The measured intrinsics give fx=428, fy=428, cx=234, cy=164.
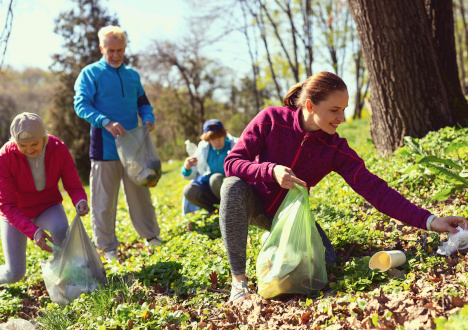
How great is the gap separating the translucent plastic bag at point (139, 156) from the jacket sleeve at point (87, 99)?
0.28 meters

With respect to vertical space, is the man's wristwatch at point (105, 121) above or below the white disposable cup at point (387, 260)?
above

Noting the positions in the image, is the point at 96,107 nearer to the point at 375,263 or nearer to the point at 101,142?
the point at 101,142

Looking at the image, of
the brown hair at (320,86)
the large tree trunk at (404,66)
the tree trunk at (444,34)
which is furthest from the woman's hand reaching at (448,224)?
the tree trunk at (444,34)

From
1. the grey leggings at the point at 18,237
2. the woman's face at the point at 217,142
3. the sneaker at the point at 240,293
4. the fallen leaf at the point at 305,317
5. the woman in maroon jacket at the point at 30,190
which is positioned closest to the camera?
the fallen leaf at the point at 305,317

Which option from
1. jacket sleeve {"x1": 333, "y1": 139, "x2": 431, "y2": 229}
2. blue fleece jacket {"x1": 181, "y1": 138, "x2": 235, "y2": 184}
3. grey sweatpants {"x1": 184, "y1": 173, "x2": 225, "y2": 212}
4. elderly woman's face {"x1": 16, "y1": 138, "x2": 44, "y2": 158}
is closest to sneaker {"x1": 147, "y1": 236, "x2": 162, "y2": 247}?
grey sweatpants {"x1": 184, "y1": 173, "x2": 225, "y2": 212}

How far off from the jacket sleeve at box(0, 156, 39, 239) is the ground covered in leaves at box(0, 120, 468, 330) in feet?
2.10

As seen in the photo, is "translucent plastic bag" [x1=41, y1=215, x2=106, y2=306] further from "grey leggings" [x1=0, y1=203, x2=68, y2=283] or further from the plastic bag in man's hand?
the plastic bag in man's hand

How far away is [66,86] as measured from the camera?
19234 millimetres

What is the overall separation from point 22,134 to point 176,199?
14.6 feet

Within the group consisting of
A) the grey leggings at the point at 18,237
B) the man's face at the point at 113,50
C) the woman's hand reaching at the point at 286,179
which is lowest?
the grey leggings at the point at 18,237

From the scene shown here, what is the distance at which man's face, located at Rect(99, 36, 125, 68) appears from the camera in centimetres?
407

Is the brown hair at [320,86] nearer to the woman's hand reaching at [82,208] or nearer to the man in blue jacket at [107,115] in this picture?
the woman's hand reaching at [82,208]

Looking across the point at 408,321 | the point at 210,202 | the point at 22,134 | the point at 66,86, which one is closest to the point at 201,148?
the point at 210,202

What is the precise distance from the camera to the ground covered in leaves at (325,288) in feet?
7.13
